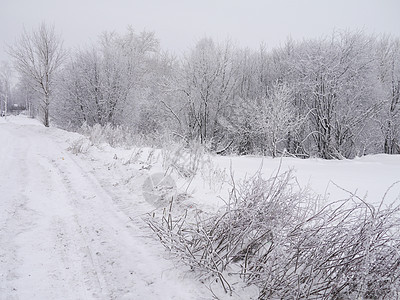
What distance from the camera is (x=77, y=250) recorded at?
9.93 ft

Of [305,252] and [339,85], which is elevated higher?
[339,85]

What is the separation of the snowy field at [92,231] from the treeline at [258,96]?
10583mm

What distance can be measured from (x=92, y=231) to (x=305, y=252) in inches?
111

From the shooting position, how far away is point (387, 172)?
290 inches

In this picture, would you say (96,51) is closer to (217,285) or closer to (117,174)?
(117,174)

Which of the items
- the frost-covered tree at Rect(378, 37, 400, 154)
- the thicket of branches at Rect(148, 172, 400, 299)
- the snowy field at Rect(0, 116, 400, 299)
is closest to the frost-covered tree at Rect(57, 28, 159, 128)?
the snowy field at Rect(0, 116, 400, 299)

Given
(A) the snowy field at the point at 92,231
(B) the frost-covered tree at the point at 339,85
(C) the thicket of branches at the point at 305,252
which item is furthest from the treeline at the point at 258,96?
(C) the thicket of branches at the point at 305,252

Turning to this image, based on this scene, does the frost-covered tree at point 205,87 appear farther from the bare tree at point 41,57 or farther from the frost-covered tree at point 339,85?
the bare tree at point 41,57

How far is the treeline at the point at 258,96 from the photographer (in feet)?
56.1

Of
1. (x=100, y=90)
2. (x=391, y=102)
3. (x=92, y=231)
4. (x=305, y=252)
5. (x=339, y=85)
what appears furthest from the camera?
(x=100, y=90)

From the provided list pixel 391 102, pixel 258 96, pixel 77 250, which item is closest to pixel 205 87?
pixel 258 96

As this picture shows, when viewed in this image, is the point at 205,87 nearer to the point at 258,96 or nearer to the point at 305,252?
the point at 258,96

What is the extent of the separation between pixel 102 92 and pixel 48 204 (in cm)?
1838

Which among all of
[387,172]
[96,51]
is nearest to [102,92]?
[96,51]
